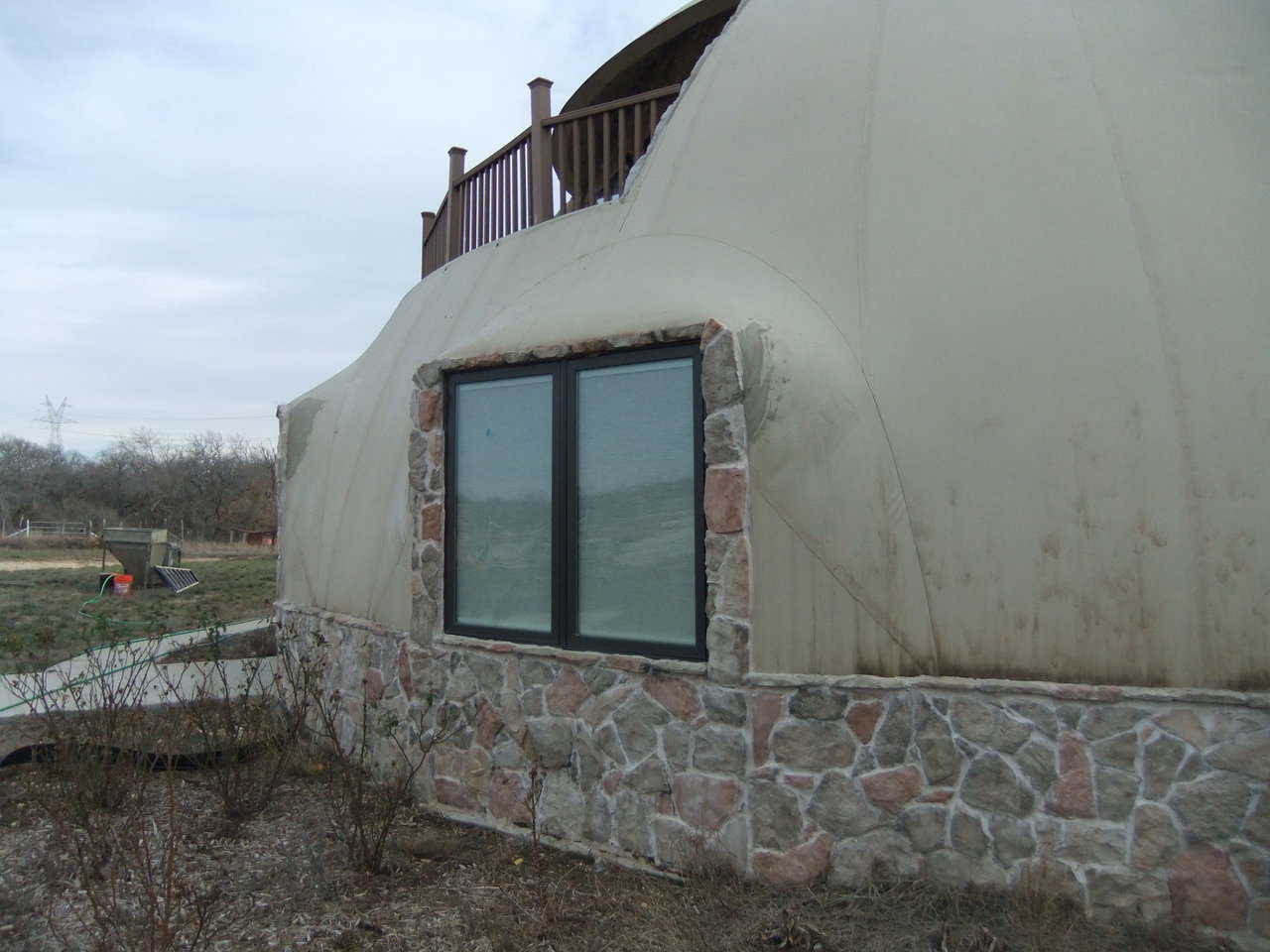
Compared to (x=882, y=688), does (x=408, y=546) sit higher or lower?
higher

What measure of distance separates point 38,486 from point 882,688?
169ft

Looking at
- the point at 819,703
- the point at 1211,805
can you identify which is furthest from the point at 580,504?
the point at 1211,805

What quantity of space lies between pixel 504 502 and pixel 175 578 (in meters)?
17.4

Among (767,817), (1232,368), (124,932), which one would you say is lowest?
(124,932)

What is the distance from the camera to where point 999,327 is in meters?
4.32

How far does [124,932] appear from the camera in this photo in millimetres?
4117

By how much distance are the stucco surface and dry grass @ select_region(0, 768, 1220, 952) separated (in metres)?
1.06

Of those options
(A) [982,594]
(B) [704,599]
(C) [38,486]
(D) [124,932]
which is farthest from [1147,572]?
(C) [38,486]

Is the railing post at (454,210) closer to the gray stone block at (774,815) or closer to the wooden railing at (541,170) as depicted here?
the wooden railing at (541,170)

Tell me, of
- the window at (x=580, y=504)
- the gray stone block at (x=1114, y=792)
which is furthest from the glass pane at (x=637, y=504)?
the gray stone block at (x=1114, y=792)

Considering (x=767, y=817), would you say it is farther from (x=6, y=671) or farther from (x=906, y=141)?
(x=6, y=671)

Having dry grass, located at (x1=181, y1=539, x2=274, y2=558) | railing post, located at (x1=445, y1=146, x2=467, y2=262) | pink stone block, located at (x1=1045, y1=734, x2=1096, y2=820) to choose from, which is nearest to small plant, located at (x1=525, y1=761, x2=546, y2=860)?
pink stone block, located at (x1=1045, y1=734, x2=1096, y2=820)

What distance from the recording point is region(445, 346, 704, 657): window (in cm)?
468

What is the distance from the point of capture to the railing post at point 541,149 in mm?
6582
